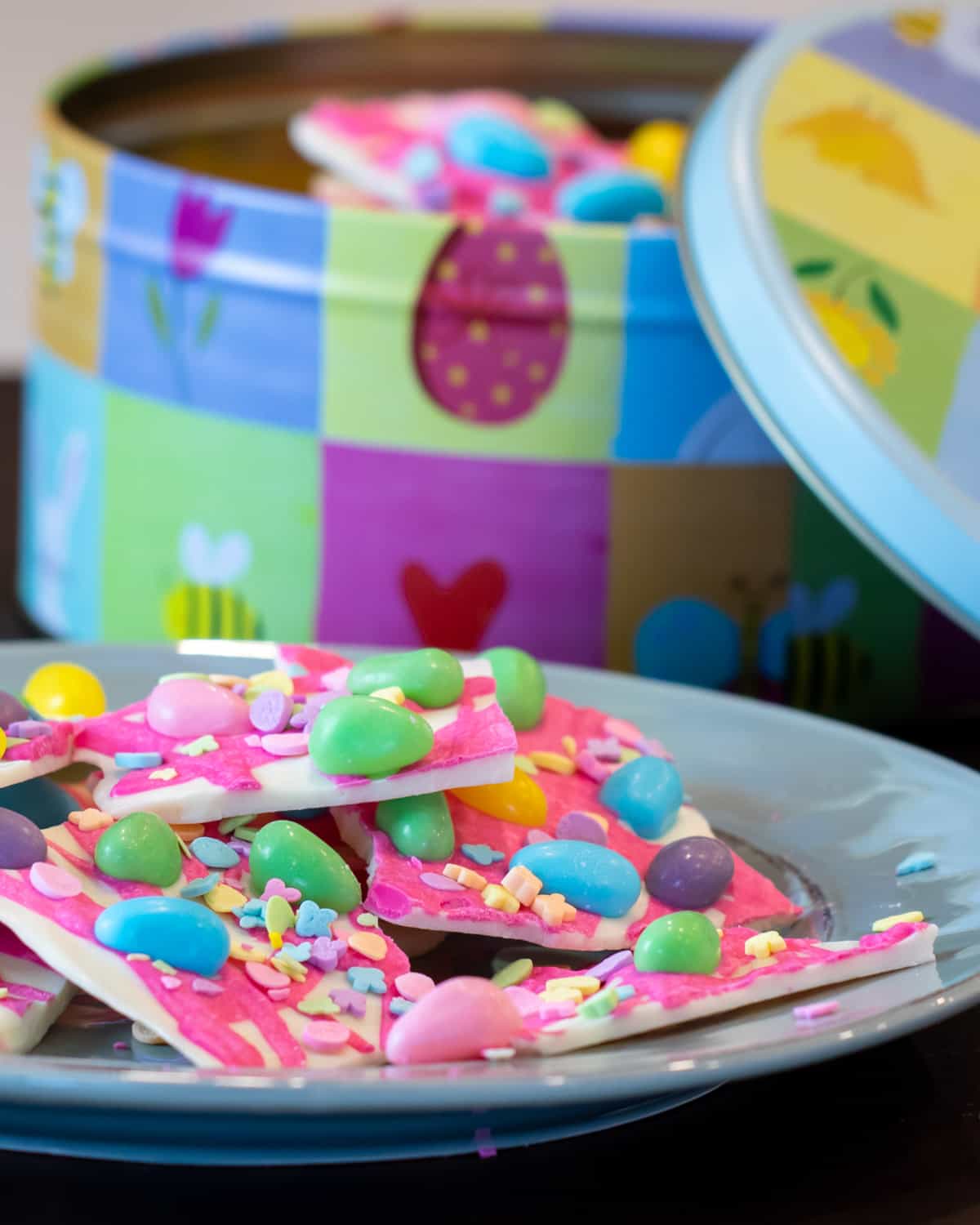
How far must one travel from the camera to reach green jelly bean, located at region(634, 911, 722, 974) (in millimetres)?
457

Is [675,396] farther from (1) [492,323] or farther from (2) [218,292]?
(2) [218,292]

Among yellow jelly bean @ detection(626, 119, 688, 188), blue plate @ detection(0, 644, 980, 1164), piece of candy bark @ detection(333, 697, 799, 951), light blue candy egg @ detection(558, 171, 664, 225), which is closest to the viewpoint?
blue plate @ detection(0, 644, 980, 1164)

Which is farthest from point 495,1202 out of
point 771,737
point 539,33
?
point 539,33

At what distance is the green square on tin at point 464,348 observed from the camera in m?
0.74

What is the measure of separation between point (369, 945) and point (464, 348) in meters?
0.34

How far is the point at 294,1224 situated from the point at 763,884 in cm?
17

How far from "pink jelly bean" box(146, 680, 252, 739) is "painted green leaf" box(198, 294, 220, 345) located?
28 centimetres

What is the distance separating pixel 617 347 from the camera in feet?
2.44

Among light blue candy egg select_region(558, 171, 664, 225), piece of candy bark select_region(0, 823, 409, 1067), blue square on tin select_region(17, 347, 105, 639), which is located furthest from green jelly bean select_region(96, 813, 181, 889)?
light blue candy egg select_region(558, 171, 664, 225)

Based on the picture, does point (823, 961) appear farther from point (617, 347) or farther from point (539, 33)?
point (539, 33)

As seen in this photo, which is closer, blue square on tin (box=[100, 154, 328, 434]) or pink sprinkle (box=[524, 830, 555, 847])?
pink sprinkle (box=[524, 830, 555, 847])

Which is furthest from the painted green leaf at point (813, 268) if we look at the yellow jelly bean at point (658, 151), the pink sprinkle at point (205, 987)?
the pink sprinkle at point (205, 987)

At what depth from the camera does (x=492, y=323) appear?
0.75m

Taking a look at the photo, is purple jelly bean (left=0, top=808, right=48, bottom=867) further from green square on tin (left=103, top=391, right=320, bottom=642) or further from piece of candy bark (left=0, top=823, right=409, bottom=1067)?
green square on tin (left=103, top=391, right=320, bottom=642)
